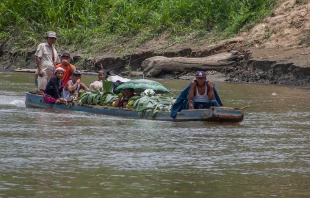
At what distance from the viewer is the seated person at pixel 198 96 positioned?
13031 millimetres

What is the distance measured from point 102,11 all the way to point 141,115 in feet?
52.6

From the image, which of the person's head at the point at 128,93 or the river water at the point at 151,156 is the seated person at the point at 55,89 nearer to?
the river water at the point at 151,156

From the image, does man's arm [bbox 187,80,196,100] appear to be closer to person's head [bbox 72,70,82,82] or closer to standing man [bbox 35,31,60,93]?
person's head [bbox 72,70,82,82]

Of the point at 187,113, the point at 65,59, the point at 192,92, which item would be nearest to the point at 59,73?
the point at 65,59

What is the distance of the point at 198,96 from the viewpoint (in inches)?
520

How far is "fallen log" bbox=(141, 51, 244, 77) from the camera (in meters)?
22.3

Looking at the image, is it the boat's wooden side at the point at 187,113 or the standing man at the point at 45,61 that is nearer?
the boat's wooden side at the point at 187,113

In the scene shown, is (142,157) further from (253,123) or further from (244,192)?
(253,123)

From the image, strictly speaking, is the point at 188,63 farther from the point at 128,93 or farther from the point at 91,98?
the point at 128,93

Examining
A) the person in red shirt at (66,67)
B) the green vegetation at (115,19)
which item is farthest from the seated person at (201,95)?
the green vegetation at (115,19)

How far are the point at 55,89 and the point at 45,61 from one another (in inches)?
31.2

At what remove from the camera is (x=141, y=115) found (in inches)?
528

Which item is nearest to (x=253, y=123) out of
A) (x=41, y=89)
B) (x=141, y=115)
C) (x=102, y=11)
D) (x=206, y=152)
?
(x=141, y=115)

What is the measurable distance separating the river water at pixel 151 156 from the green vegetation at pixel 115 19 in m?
10.7
